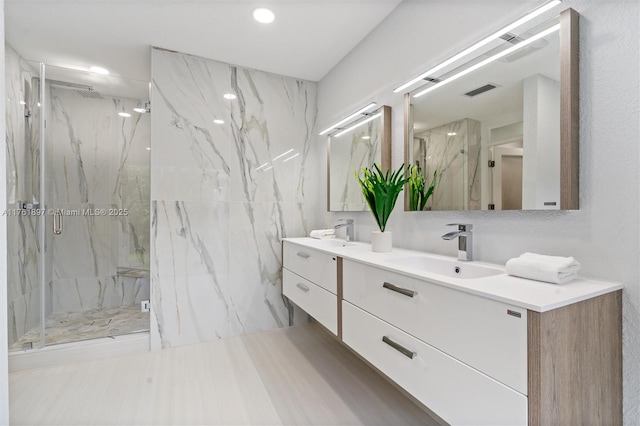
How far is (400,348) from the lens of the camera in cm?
122

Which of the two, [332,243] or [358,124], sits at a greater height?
[358,124]

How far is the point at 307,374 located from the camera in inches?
77.4

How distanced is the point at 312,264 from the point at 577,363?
1421 millimetres

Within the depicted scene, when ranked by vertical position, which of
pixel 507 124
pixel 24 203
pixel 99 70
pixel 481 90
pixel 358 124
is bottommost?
pixel 24 203

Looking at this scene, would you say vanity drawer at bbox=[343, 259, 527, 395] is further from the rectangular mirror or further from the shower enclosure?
A: the shower enclosure

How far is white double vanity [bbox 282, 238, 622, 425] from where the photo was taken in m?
0.79

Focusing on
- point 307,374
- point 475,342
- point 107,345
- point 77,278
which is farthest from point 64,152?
point 475,342

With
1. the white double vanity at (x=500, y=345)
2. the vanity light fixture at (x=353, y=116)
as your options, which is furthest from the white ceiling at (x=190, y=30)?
the white double vanity at (x=500, y=345)

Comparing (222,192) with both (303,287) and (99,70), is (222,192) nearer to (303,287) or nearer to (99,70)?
(303,287)

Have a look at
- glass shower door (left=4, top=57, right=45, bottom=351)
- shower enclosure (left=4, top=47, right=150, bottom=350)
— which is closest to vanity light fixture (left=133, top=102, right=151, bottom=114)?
shower enclosure (left=4, top=47, right=150, bottom=350)

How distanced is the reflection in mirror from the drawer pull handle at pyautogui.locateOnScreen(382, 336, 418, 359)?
1.12m

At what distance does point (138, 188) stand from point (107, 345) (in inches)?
53.2

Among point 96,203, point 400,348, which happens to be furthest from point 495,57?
point 96,203

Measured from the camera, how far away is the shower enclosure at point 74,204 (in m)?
2.21
